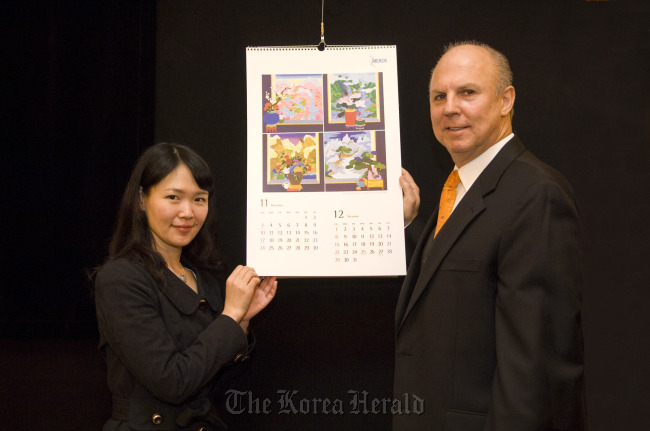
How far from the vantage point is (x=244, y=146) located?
2.23m

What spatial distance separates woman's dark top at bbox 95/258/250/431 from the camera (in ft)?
4.67

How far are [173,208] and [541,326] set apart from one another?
118 centimetres

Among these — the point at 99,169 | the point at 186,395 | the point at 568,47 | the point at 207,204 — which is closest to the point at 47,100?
the point at 99,169

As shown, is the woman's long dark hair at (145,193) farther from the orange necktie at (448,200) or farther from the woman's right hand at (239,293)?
the orange necktie at (448,200)

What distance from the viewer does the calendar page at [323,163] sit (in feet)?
6.20

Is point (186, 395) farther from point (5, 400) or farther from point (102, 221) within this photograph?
point (5, 400)

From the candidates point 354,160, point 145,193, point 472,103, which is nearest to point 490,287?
point 472,103

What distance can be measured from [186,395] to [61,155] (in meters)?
1.36

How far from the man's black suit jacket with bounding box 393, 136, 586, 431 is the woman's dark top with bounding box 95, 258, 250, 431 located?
599 mm

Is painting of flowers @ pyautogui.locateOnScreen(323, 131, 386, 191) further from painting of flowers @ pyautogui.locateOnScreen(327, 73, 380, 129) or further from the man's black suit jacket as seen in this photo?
the man's black suit jacket

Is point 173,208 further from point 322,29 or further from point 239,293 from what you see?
point 322,29

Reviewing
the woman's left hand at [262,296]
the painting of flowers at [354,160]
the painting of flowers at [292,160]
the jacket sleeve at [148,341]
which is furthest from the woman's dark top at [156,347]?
the painting of flowers at [354,160]

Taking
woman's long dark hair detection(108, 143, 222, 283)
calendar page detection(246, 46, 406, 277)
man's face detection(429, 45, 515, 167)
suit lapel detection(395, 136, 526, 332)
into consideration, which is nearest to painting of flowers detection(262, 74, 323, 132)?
calendar page detection(246, 46, 406, 277)

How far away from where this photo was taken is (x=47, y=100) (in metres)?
2.23
